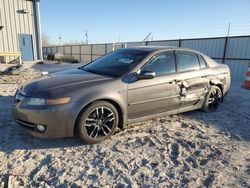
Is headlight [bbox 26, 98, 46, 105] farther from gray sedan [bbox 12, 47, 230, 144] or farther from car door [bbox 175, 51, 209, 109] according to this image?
car door [bbox 175, 51, 209, 109]

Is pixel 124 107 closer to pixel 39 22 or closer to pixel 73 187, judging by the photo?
pixel 73 187

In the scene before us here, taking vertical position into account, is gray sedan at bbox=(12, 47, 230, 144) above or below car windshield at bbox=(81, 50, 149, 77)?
below

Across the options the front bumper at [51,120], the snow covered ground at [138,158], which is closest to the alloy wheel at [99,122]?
the snow covered ground at [138,158]

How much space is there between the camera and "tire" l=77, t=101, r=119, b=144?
3.31 metres

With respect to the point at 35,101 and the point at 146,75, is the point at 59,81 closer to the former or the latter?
the point at 35,101

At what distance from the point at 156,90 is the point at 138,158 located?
1322 mm

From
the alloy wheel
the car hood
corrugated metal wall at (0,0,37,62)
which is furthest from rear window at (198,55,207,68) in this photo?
corrugated metal wall at (0,0,37,62)

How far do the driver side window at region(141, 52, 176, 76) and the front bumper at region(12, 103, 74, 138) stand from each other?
1554mm

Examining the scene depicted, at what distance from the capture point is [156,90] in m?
3.91

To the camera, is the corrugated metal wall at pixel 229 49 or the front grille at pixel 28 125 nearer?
the front grille at pixel 28 125

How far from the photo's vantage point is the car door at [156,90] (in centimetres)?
373

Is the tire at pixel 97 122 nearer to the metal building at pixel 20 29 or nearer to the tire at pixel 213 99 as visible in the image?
the tire at pixel 213 99

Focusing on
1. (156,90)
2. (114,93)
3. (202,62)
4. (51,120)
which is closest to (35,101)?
(51,120)

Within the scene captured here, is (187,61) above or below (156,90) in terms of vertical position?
above
